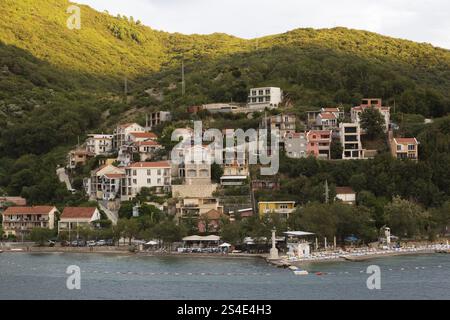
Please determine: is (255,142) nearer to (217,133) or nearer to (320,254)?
(217,133)

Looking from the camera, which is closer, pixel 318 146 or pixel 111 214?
pixel 111 214

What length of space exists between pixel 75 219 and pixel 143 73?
47532 mm

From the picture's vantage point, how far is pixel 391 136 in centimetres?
5772

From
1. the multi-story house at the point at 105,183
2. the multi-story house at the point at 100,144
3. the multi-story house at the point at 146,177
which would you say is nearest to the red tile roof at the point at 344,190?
the multi-story house at the point at 146,177

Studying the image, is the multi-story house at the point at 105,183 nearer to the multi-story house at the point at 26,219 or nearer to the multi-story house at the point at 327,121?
the multi-story house at the point at 26,219

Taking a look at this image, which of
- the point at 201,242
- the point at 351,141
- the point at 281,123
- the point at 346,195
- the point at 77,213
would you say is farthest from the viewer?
the point at 281,123

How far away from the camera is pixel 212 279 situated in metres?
38.2

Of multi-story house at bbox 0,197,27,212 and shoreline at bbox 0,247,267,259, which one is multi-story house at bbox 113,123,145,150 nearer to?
multi-story house at bbox 0,197,27,212

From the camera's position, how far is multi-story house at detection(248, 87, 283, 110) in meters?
64.2

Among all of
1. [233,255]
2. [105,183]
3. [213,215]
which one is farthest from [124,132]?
[233,255]

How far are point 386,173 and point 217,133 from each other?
440 inches

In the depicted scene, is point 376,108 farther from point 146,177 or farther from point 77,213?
point 77,213

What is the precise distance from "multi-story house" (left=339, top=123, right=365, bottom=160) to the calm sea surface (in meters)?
11.9
